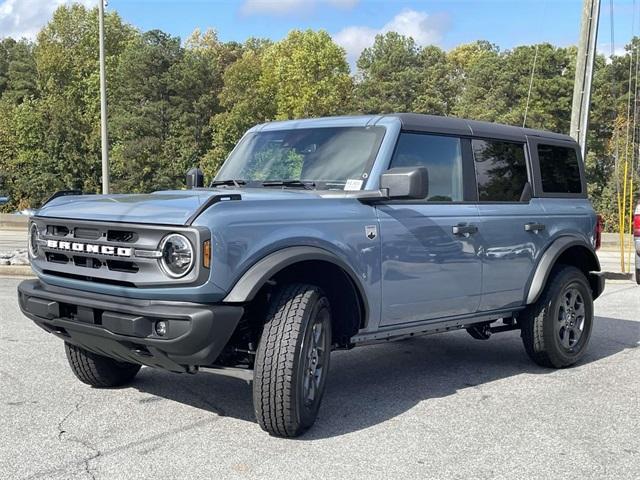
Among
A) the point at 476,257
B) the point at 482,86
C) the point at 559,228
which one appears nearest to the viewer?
the point at 476,257

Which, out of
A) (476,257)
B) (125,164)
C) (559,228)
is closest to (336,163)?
(476,257)

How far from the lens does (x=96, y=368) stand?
5371mm

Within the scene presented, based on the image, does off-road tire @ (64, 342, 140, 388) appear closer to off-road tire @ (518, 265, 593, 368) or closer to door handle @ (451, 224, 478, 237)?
door handle @ (451, 224, 478, 237)

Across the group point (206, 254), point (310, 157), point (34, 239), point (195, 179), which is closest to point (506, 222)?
point (310, 157)

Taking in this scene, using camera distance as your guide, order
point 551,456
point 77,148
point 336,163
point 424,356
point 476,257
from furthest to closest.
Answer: point 77,148 < point 424,356 < point 476,257 < point 336,163 < point 551,456

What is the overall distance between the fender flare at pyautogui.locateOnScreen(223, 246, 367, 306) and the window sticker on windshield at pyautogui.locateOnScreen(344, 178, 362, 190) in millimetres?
632

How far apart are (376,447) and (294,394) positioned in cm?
56

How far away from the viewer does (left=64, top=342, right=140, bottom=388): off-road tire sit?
5.37 m

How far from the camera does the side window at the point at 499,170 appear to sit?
19.5 feet

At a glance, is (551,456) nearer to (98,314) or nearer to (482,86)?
(98,314)

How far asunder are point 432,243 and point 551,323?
1660mm

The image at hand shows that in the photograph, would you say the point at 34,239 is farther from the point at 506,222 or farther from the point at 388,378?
the point at 506,222

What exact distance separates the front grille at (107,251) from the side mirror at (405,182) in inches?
53.3

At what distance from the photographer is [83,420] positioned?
4.74 meters
